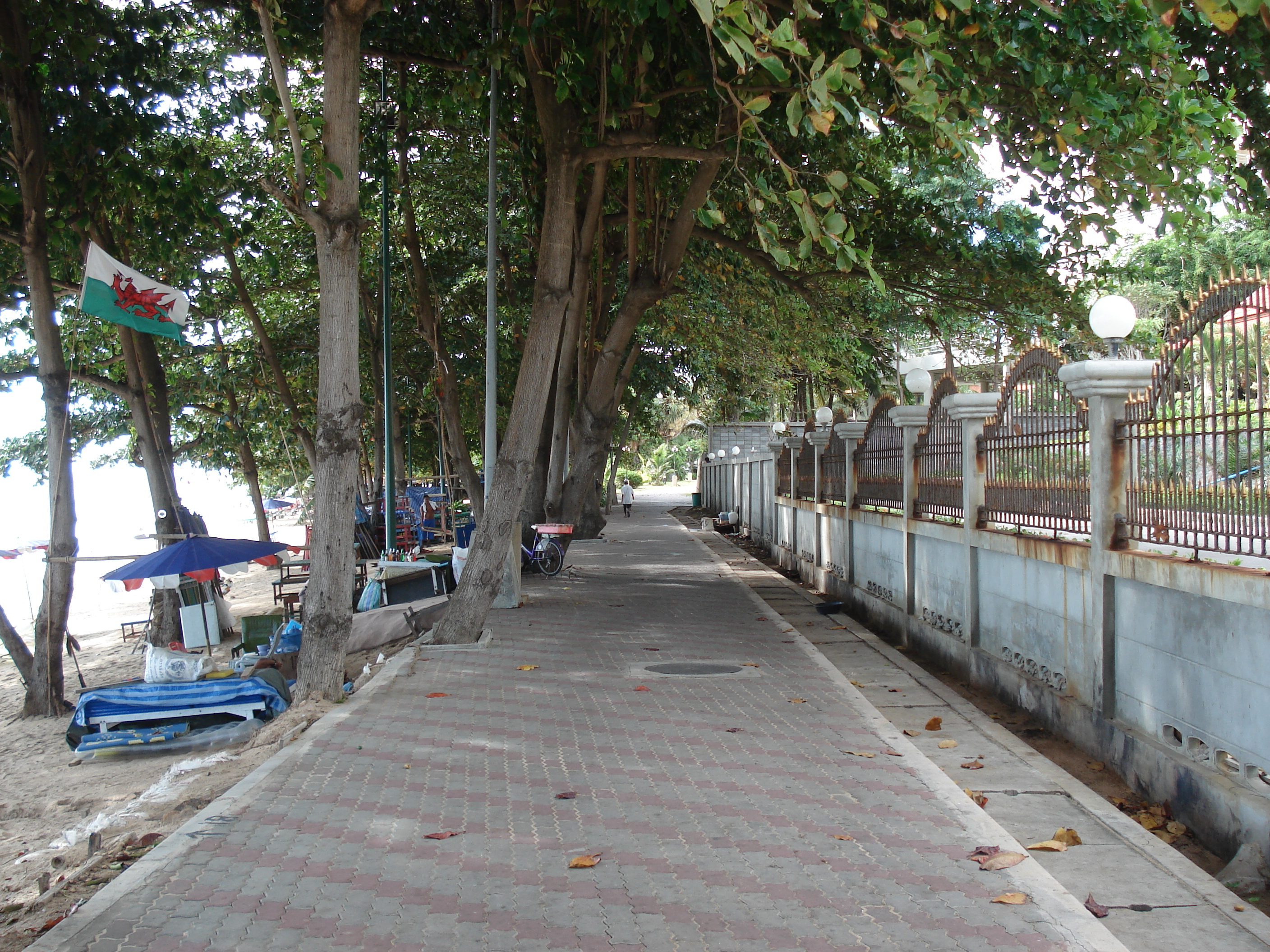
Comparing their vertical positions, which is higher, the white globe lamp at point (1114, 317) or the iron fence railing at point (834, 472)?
the white globe lamp at point (1114, 317)

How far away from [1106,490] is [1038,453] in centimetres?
135

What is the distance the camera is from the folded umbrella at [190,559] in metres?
11.7

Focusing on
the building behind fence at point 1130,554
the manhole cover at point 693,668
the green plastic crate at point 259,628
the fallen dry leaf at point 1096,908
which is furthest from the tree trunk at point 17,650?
the fallen dry leaf at point 1096,908

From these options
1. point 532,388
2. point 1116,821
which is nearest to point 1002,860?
point 1116,821

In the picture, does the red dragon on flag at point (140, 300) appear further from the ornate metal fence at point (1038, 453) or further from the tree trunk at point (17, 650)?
the ornate metal fence at point (1038, 453)

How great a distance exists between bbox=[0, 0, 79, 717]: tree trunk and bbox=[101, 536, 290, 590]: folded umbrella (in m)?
0.74

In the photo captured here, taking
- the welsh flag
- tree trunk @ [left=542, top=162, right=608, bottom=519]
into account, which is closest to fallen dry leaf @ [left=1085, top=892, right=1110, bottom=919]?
tree trunk @ [left=542, top=162, right=608, bottom=519]

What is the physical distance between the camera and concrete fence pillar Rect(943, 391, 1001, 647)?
925 centimetres

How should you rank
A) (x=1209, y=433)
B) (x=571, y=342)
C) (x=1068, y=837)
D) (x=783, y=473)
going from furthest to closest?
(x=783, y=473)
(x=571, y=342)
(x=1209, y=433)
(x=1068, y=837)

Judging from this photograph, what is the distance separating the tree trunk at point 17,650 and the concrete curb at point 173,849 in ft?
23.1

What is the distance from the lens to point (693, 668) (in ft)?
29.5

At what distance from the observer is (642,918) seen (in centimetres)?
381

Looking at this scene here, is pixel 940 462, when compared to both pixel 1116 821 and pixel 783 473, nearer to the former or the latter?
pixel 1116 821

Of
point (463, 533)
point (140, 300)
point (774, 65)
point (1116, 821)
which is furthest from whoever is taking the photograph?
point (463, 533)
